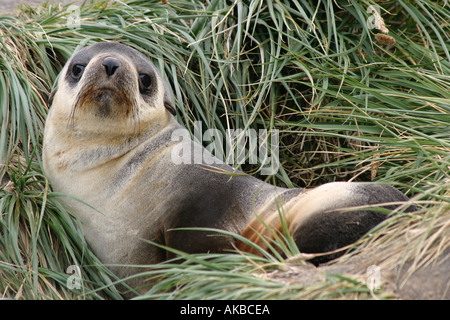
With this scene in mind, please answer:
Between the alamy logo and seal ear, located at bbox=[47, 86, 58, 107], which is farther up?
seal ear, located at bbox=[47, 86, 58, 107]

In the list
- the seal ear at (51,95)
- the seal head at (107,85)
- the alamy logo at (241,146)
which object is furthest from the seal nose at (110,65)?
the alamy logo at (241,146)

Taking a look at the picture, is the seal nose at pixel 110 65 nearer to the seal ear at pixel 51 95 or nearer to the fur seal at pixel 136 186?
the fur seal at pixel 136 186

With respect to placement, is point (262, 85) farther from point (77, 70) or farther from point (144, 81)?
point (77, 70)

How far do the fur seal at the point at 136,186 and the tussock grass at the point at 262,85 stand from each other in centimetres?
15

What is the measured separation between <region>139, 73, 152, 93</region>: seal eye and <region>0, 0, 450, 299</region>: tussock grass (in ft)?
1.72

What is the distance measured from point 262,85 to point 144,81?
95 cm

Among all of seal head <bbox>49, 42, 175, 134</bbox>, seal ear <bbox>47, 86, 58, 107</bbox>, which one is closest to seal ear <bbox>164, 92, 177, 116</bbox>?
seal head <bbox>49, 42, 175, 134</bbox>

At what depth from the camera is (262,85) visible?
4.29 meters

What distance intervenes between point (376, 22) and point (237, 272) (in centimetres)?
218

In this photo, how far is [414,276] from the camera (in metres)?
2.42

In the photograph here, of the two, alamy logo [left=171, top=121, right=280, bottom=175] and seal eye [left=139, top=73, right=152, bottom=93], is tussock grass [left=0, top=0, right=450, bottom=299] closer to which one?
alamy logo [left=171, top=121, right=280, bottom=175]

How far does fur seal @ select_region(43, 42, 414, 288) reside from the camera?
3.26 meters

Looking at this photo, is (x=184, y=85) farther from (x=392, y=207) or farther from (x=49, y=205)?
(x=392, y=207)

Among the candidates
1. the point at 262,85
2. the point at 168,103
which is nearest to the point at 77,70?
the point at 168,103
